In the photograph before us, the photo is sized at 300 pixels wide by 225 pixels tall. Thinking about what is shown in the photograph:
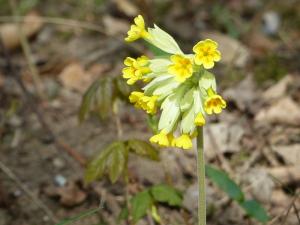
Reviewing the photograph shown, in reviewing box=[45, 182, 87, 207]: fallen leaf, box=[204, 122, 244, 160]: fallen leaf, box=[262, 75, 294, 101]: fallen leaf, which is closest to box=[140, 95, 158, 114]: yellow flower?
box=[45, 182, 87, 207]: fallen leaf

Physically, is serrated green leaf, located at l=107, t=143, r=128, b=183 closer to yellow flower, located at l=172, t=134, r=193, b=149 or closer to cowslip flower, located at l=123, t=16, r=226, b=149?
cowslip flower, located at l=123, t=16, r=226, b=149

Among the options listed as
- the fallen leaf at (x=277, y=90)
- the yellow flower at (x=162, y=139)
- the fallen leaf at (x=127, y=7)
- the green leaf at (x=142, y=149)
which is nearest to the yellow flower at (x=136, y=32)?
the yellow flower at (x=162, y=139)

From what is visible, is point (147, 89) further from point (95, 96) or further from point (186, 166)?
point (186, 166)

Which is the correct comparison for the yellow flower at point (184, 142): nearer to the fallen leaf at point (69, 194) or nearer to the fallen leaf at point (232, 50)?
the fallen leaf at point (69, 194)

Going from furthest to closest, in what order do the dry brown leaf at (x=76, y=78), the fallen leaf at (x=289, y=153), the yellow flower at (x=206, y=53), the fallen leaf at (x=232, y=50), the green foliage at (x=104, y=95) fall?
the fallen leaf at (x=232, y=50) < the dry brown leaf at (x=76, y=78) < the fallen leaf at (x=289, y=153) < the green foliage at (x=104, y=95) < the yellow flower at (x=206, y=53)

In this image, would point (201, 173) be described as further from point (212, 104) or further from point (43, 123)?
point (43, 123)

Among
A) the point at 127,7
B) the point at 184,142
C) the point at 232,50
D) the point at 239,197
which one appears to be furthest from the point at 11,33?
the point at 184,142

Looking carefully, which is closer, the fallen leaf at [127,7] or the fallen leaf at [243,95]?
the fallen leaf at [243,95]
